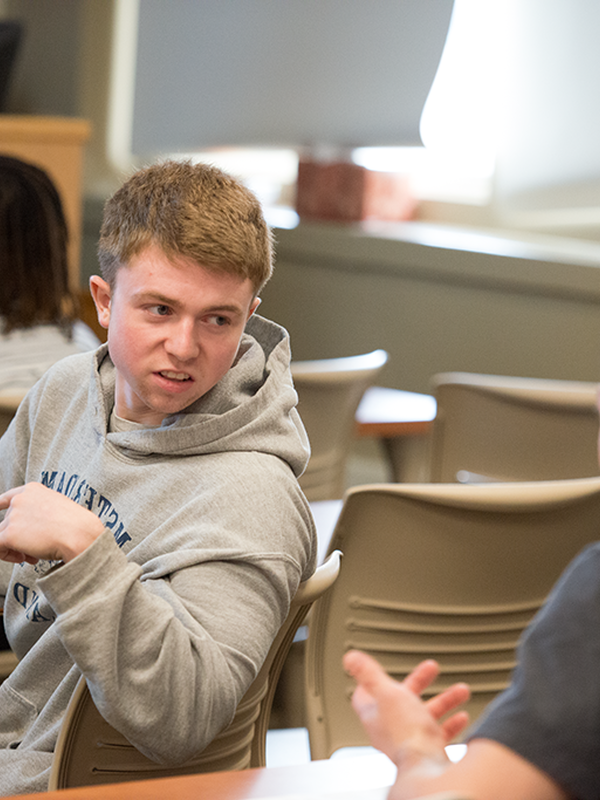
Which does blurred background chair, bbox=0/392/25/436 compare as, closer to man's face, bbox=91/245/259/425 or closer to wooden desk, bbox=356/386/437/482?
man's face, bbox=91/245/259/425

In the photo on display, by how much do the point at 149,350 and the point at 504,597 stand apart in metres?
0.75

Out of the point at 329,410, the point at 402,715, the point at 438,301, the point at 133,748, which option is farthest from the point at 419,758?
the point at 438,301

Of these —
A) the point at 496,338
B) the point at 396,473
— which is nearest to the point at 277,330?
the point at 396,473

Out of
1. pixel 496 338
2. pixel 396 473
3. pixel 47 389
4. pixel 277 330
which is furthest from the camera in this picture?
pixel 496 338

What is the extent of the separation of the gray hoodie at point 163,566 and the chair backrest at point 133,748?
0.06 metres

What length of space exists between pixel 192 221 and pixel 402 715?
1.97 feet

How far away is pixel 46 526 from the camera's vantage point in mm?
1026

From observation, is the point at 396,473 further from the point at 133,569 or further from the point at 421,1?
the point at 421,1

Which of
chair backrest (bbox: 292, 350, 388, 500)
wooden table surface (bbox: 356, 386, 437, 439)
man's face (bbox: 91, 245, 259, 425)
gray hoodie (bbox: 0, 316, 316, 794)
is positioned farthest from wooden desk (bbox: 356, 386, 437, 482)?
man's face (bbox: 91, 245, 259, 425)

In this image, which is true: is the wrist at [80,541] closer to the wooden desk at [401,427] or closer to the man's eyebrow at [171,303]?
the man's eyebrow at [171,303]

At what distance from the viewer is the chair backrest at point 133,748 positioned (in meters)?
1.08

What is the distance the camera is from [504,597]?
5.32 feet

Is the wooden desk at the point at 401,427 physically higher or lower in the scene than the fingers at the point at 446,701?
lower

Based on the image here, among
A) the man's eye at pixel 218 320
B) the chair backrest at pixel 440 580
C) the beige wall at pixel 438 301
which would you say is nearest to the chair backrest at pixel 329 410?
the chair backrest at pixel 440 580
